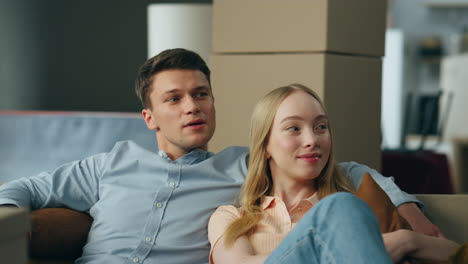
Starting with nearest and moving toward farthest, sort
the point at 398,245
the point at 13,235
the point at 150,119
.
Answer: the point at 13,235, the point at 398,245, the point at 150,119

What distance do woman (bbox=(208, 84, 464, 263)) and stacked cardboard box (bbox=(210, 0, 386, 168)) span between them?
399mm

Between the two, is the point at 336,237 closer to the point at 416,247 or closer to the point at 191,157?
the point at 416,247

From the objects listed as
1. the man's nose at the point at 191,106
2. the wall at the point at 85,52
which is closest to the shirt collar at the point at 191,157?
the man's nose at the point at 191,106

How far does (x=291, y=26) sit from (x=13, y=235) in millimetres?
1179

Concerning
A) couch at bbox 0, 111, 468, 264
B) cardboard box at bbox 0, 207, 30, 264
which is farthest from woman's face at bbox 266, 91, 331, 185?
couch at bbox 0, 111, 468, 264

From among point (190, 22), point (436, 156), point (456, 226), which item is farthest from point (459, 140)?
point (456, 226)

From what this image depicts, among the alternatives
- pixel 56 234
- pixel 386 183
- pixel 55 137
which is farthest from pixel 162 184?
pixel 55 137

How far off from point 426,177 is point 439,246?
1.73 metres

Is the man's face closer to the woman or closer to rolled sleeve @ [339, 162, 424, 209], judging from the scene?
the woman

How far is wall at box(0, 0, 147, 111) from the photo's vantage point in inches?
189

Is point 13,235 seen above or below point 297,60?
A: below

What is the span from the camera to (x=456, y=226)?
1.58m

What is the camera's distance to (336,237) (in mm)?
1223

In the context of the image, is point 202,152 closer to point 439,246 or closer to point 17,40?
point 439,246
